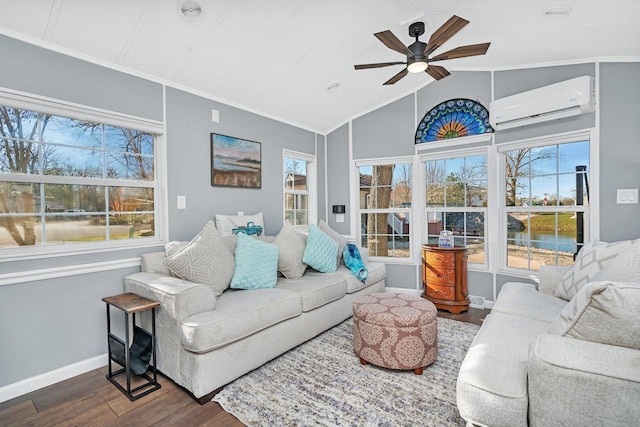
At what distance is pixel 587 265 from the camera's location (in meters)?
2.31

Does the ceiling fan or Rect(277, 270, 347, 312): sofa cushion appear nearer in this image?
the ceiling fan

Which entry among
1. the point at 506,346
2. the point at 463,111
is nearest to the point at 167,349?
the point at 506,346

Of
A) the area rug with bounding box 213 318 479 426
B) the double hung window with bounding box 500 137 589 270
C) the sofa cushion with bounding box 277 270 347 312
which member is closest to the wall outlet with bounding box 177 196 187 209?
the sofa cushion with bounding box 277 270 347 312

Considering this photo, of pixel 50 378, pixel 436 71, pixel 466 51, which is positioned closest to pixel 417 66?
pixel 436 71

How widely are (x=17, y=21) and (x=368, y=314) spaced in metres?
3.12

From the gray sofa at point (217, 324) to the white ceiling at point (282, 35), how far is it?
1.73 meters

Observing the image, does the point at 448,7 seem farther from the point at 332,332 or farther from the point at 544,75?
the point at 332,332

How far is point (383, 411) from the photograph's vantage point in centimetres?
191

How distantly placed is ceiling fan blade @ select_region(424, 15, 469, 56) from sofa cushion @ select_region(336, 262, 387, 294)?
7.44 feet

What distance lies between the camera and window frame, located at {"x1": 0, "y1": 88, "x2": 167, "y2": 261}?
222cm

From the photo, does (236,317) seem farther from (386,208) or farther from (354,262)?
(386,208)

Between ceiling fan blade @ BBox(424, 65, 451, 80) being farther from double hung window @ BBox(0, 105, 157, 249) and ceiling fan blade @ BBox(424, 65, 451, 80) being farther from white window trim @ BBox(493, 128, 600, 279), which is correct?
double hung window @ BBox(0, 105, 157, 249)

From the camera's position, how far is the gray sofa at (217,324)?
80.0 inches

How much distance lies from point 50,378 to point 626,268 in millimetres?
3765
